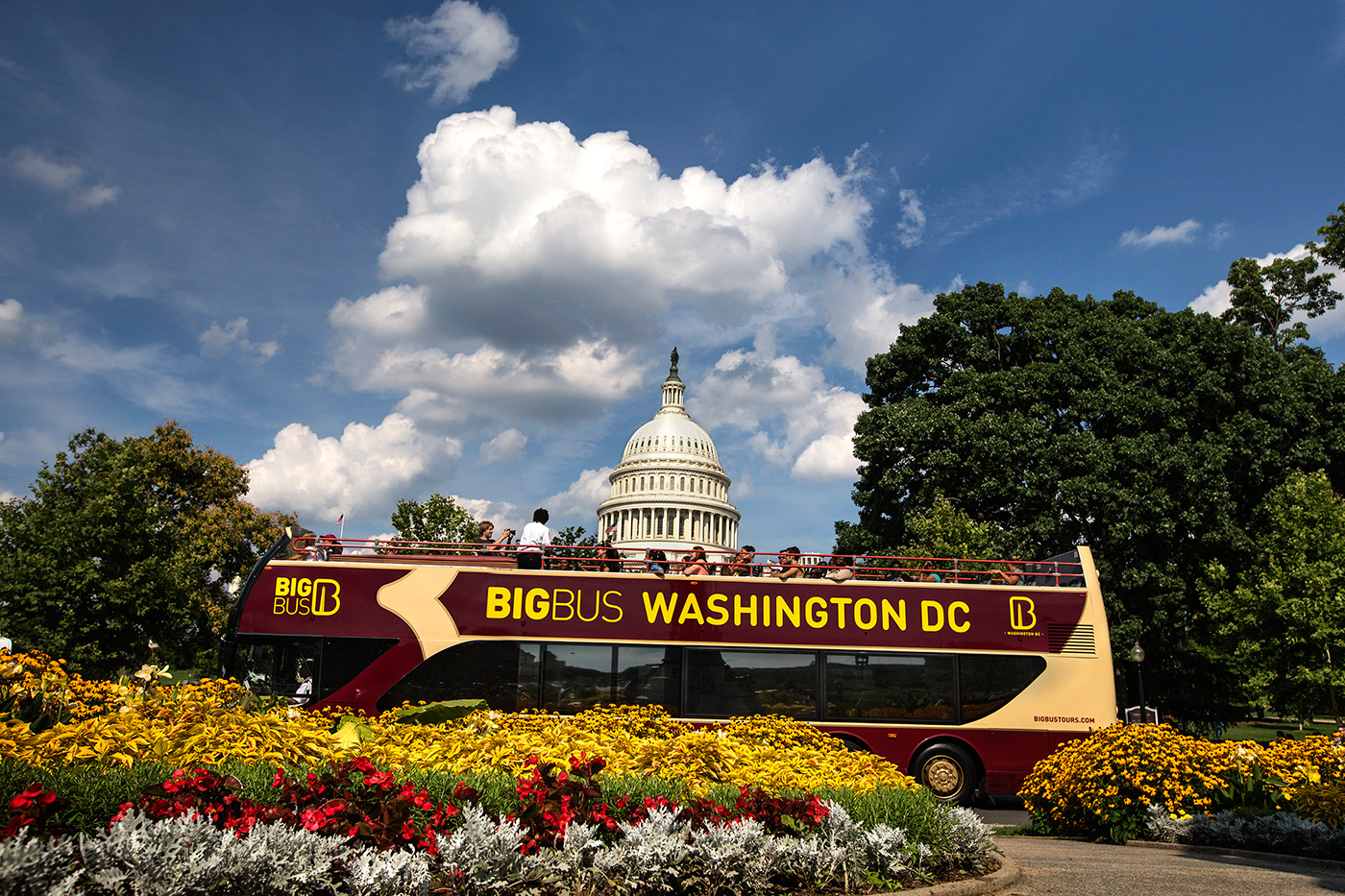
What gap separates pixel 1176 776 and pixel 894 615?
484 cm

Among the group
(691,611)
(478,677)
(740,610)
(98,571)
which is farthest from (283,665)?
(98,571)

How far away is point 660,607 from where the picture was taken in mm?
14109

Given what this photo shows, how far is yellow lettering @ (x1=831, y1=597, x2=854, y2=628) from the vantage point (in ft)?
46.9

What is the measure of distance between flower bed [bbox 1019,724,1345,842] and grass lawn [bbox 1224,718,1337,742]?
997 inches

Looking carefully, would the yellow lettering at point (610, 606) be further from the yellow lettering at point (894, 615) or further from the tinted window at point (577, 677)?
the yellow lettering at point (894, 615)

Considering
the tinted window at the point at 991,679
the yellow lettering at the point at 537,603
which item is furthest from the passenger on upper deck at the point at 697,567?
the tinted window at the point at 991,679

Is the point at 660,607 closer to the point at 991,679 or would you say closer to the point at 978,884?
the point at 991,679

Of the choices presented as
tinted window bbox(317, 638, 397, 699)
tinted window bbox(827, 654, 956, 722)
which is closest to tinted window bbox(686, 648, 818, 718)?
tinted window bbox(827, 654, 956, 722)

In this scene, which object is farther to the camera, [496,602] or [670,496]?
[670,496]

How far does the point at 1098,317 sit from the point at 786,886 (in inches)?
1176

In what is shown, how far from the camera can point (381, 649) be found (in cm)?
1356

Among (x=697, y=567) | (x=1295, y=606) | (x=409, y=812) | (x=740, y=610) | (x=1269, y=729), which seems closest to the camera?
(x=409, y=812)

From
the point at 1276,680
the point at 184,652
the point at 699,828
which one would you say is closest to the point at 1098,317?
the point at 1276,680

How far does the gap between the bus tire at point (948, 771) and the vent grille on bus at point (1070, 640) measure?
7.77 ft
